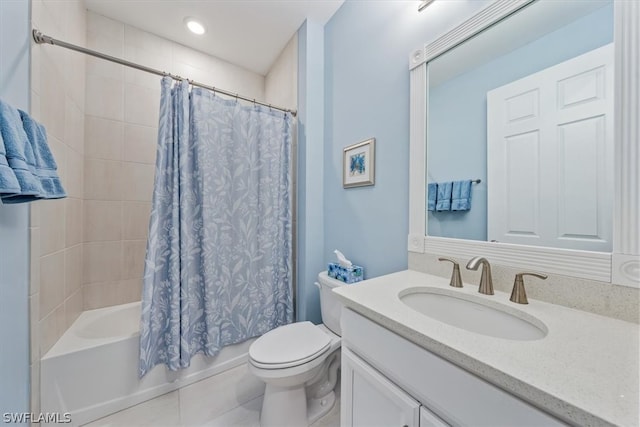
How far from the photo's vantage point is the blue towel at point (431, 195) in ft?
3.52

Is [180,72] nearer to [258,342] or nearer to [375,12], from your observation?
[375,12]

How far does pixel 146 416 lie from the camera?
1245 mm

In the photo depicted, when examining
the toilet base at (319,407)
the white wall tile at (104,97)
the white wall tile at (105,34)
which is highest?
the white wall tile at (105,34)

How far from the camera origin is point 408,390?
622mm

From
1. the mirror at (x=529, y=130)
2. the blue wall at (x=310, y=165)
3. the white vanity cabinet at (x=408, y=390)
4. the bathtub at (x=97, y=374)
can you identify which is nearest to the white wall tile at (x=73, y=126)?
the bathtub at (x=97, y=374)

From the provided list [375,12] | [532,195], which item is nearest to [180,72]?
[375,12]

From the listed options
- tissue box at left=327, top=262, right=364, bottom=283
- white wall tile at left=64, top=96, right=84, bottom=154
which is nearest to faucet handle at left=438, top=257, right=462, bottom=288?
tissue box at left=327, top=262, right=364, bottom=283

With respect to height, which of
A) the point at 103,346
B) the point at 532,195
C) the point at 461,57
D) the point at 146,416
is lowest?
the point at 146,416

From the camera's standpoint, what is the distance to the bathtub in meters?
1.12

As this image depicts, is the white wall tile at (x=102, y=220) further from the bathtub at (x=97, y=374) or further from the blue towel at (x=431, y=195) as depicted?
the blue towel at (x=431, y=195)

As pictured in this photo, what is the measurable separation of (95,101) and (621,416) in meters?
2.72

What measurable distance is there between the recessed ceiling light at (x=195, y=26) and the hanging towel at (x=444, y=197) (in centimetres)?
208

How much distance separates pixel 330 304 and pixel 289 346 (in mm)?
341

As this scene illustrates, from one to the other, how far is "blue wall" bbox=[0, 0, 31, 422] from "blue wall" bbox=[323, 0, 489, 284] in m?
1.52
